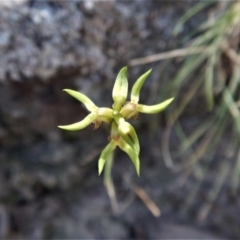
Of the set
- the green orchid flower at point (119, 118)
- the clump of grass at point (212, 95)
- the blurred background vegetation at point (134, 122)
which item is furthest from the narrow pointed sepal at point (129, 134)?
the clump of grass at point (212, 95)

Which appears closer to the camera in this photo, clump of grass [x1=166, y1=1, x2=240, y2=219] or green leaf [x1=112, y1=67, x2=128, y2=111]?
green leaf [x1=112, y1=67, x2=128, y2=111]

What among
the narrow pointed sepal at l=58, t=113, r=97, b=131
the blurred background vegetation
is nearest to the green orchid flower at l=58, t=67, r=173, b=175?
the narrow pointed sepal at l=58, t=113, r=97, b=131

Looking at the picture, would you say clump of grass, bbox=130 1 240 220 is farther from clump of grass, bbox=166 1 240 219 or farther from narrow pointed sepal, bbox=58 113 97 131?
narrow pointed sepal, bbox=58 113 97 131

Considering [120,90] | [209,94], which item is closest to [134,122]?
[209,94]

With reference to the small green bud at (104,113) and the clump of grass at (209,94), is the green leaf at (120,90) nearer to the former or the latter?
the small green bud at (104,113)

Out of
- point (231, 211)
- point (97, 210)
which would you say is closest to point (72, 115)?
point (97, 210)

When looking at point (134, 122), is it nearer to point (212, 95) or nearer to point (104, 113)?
point (212, 95)

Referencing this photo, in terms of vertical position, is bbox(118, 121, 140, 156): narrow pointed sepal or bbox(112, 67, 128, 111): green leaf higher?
bbox(112, 67, 128, 111): green leaf
